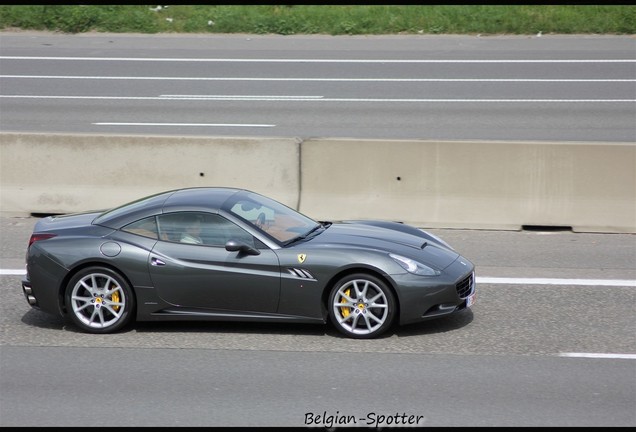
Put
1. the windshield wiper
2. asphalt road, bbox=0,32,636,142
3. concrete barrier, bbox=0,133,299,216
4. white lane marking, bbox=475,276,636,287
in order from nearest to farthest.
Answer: the windshield wiper
white lane marking, bbox=475,276,636,287
concrete barrier, bbox=0,133,299,216
asphalt road, bbox=0,32,636,142

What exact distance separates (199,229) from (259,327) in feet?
3.45

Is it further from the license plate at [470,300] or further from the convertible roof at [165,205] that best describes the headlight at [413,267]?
the convertible roof at [165,205]

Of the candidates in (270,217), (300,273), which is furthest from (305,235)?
(300,273)

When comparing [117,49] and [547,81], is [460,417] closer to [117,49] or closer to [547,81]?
[547,81]

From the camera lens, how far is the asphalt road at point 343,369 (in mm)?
6078

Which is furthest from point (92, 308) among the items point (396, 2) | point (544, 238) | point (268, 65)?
point (396, 2)

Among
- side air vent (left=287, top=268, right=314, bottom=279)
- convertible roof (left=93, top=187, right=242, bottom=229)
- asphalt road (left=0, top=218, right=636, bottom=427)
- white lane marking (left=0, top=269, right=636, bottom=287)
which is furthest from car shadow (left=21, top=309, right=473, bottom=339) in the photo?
white lane marking (left=0, top=269, right=636, bottom=287)

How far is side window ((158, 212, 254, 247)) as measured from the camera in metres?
7.93

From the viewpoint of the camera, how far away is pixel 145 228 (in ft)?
26.5

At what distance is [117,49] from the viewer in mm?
24094

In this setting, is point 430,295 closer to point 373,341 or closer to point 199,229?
point 373,341

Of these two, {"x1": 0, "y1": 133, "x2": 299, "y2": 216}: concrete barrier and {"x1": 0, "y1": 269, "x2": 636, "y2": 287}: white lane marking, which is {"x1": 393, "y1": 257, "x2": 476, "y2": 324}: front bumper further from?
{"x1": 0, "y1": 133, "x2": 299, "y2": 216}: concrete barrier

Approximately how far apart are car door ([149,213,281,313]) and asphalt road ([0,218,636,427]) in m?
0.33

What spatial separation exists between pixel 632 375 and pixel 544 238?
186 inches
